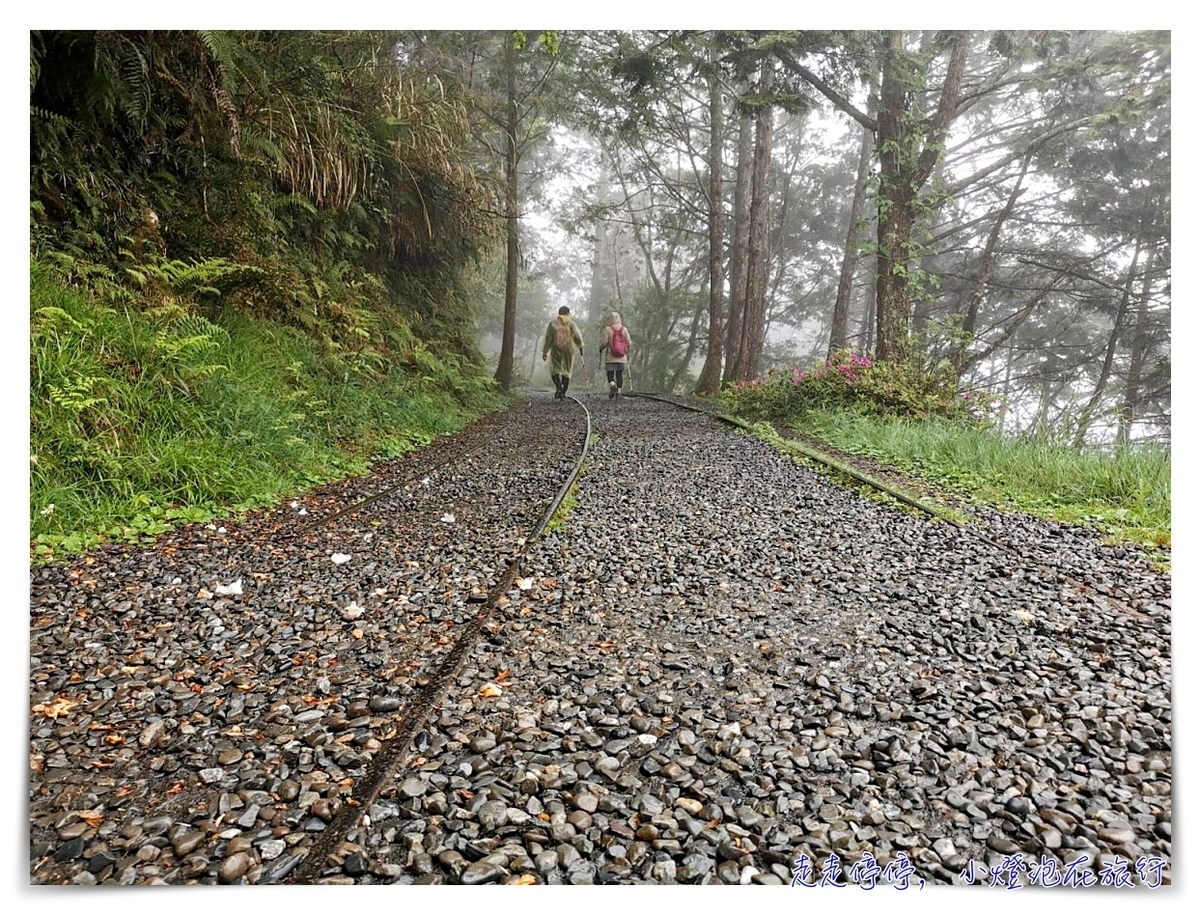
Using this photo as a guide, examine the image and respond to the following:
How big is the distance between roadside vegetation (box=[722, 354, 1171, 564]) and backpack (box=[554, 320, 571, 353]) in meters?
4.25

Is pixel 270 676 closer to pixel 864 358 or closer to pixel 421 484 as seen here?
pixel 421 484

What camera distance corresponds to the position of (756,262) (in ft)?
44.5

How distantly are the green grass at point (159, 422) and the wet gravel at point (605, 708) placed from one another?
479 millimetres

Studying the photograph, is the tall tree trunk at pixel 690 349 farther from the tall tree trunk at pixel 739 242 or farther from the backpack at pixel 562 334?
the backpack at pixel 562 334

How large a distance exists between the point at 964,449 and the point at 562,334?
8.89 meters

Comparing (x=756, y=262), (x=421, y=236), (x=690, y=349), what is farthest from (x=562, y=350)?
(x=690, y=349)

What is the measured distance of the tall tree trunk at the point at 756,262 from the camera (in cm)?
1312

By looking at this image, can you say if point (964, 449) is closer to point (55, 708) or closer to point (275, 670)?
point (275, 670)

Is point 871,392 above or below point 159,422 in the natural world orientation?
above

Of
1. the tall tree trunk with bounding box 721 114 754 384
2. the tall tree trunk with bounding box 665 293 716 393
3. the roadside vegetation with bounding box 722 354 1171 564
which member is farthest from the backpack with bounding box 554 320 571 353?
the tall tree trunk with bounding box 665 293 716 393

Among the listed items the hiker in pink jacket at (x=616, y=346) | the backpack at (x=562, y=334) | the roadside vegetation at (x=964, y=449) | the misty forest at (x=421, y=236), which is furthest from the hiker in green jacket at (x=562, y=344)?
the roadside vegetation at (x=964, y=449)

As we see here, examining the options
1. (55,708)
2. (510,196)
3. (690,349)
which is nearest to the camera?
(55,708)

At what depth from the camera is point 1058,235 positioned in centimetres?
1118

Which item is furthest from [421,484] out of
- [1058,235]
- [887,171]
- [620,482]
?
[1058,235]
